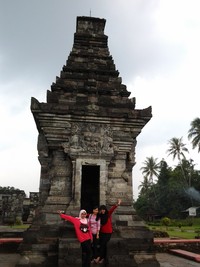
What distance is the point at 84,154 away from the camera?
8.95 meters

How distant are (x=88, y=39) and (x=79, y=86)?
258cm

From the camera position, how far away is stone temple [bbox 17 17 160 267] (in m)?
7.83

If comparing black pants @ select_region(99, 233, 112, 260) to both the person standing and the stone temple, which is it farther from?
the stone temple

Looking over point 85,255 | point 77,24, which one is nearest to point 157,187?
point 77,24

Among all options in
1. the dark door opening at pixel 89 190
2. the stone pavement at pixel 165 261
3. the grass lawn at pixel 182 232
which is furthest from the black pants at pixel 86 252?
the grass lawn at pixel 182 232

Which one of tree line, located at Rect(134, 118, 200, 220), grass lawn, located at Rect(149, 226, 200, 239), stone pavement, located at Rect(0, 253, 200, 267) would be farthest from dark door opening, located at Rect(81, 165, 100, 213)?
tree line, located at Rect(134, 118, 200, 220)

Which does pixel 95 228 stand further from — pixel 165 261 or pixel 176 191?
pixel 176 191

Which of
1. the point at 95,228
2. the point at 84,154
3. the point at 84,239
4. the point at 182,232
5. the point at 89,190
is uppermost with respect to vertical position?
the point at 84,154

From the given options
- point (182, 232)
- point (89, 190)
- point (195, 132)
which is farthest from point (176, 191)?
point (89, 190)

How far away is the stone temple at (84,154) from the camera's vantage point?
308 inches

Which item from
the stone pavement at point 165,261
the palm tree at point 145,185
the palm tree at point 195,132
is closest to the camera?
the stone pavement at point 165,261

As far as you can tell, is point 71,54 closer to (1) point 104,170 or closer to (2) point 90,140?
(2) point 90,140

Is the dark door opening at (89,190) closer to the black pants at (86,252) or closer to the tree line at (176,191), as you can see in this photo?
the black pants at (86,252)

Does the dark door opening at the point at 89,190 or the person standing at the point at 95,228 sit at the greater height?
the dark door opening at the point at 89,190
